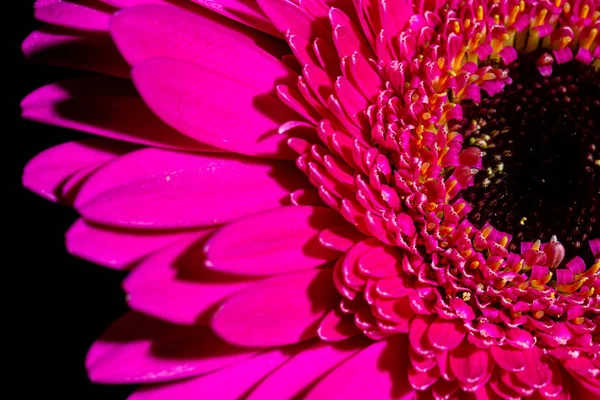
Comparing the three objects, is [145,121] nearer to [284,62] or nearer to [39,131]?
[284,62]

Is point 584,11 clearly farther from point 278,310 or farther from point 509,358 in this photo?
point 278,310

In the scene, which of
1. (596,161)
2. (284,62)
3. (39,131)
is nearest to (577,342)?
(596,161)

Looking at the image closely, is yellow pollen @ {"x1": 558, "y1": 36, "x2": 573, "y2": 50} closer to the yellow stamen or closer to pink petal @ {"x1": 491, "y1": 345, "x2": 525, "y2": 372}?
the yellow stamen

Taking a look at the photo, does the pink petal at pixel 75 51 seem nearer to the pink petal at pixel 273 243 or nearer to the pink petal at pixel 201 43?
the pink petal at pixel 201 43

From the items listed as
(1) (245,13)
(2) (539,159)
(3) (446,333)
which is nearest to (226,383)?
(3) (446,333)

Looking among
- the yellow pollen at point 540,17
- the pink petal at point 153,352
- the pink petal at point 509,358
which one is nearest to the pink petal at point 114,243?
the pink petal at point 153,352

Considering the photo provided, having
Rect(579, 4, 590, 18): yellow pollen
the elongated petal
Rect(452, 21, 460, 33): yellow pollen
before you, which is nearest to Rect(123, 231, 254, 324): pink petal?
the elongated petal
